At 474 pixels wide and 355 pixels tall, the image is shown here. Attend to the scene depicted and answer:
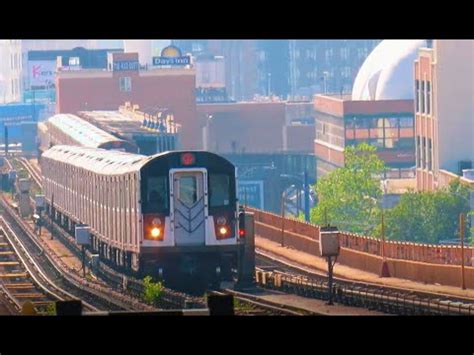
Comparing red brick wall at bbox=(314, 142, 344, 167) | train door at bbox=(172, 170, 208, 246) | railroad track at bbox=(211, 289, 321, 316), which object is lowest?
red brick wall at bbox=(314, 142, 344, 167)

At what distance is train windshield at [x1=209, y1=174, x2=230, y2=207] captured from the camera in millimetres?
25219

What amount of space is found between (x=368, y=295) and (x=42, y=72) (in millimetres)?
125756

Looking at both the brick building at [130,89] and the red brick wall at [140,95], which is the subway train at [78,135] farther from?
the brick building at [130,89]

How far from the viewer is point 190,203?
25.4 metres

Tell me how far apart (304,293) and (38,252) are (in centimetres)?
1062

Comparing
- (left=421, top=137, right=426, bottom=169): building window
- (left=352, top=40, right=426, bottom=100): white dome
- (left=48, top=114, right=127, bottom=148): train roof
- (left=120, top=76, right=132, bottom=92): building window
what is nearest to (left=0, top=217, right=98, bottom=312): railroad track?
(left=48, top=114, right=127, bottom=148): train roof

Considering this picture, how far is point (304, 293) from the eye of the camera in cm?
2508

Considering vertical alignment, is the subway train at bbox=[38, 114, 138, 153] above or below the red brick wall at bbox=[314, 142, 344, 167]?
above

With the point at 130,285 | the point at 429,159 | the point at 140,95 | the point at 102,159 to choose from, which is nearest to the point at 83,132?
the point at 102,159

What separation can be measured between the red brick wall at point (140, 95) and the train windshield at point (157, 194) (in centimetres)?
7573

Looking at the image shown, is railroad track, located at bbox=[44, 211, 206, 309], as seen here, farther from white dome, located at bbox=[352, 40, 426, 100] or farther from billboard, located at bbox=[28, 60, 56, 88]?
billboard, located at bbox=[28, 60, 56, 88]

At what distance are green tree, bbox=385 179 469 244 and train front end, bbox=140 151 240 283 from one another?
127ft
